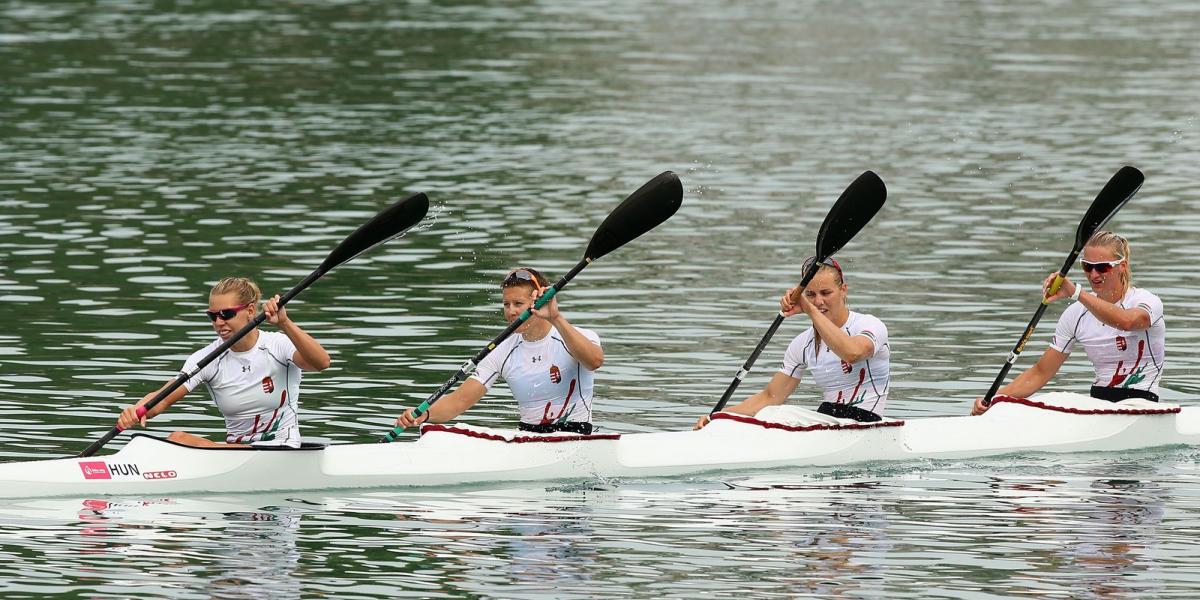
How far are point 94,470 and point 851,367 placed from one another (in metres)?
5.76

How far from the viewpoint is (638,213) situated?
17984mm

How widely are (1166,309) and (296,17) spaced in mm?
44708

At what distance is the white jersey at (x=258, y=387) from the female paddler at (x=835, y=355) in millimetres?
3213

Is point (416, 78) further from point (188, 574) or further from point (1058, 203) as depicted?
point (188, 574)

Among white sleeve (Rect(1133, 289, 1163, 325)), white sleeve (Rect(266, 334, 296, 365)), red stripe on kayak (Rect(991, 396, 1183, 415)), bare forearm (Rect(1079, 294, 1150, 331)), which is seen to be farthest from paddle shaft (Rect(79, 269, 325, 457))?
white sleeve (Rect(1133, 289, 1163, 325))

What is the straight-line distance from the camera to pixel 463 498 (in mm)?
16125

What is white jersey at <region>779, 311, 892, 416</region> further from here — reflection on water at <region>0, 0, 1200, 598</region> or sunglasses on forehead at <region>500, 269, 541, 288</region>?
sunglasses on forehead at <region>500, 269, 541, 288</region>

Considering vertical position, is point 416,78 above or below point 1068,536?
above

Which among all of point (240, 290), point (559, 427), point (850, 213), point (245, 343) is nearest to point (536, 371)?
point (559, 427)

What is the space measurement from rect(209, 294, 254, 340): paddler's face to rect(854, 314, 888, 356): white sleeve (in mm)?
4585

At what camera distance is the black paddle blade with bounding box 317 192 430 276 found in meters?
17.2

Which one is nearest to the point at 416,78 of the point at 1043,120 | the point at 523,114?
the point at 523,114

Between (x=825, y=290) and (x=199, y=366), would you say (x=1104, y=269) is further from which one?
(x=199, y=366)

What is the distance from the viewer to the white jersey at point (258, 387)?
53.1 ft
